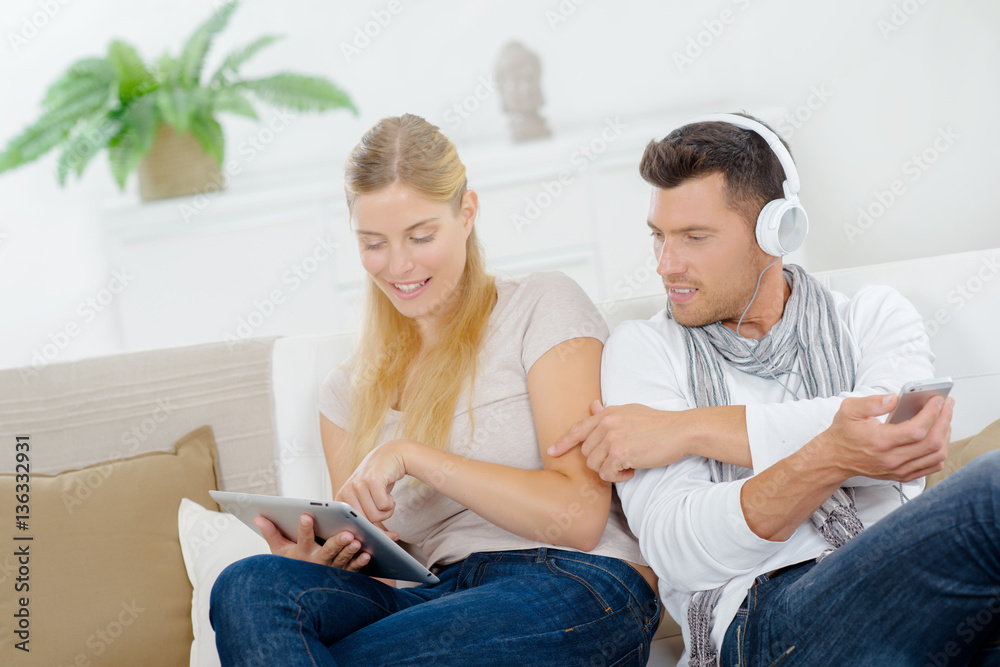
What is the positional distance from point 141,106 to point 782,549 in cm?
264

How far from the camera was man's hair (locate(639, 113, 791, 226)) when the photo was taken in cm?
132

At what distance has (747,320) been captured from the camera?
4.66ft

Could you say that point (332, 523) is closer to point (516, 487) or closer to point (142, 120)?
point (516, 487)

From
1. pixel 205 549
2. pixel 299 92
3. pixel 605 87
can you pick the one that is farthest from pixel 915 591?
pixel 299 92

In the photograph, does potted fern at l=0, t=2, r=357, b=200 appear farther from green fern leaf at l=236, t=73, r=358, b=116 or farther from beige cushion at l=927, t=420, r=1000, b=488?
beige cushion at l=927, t=420, r=1000, b=488

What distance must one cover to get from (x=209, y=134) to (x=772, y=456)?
246 centimetres

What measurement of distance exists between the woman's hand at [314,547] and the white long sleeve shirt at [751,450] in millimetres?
422

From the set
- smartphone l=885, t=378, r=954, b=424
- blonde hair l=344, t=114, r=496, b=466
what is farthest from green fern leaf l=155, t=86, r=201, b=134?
smartphone l=885, t=378, r=954, b=424

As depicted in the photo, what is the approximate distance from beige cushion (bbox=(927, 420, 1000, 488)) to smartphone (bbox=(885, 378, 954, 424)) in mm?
403

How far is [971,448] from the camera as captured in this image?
4.43 ft

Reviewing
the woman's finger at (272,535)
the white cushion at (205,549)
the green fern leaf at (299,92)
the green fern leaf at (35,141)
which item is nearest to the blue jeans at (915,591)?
the woman's finger at (272,535)

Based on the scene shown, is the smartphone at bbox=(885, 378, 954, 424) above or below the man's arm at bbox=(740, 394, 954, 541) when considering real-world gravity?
above

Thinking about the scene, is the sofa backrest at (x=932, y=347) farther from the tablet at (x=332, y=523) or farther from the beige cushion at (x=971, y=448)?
the tablet at (x=332, y=523)

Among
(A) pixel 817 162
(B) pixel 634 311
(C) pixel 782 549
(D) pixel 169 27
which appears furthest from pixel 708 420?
(D) pixel 169 27
